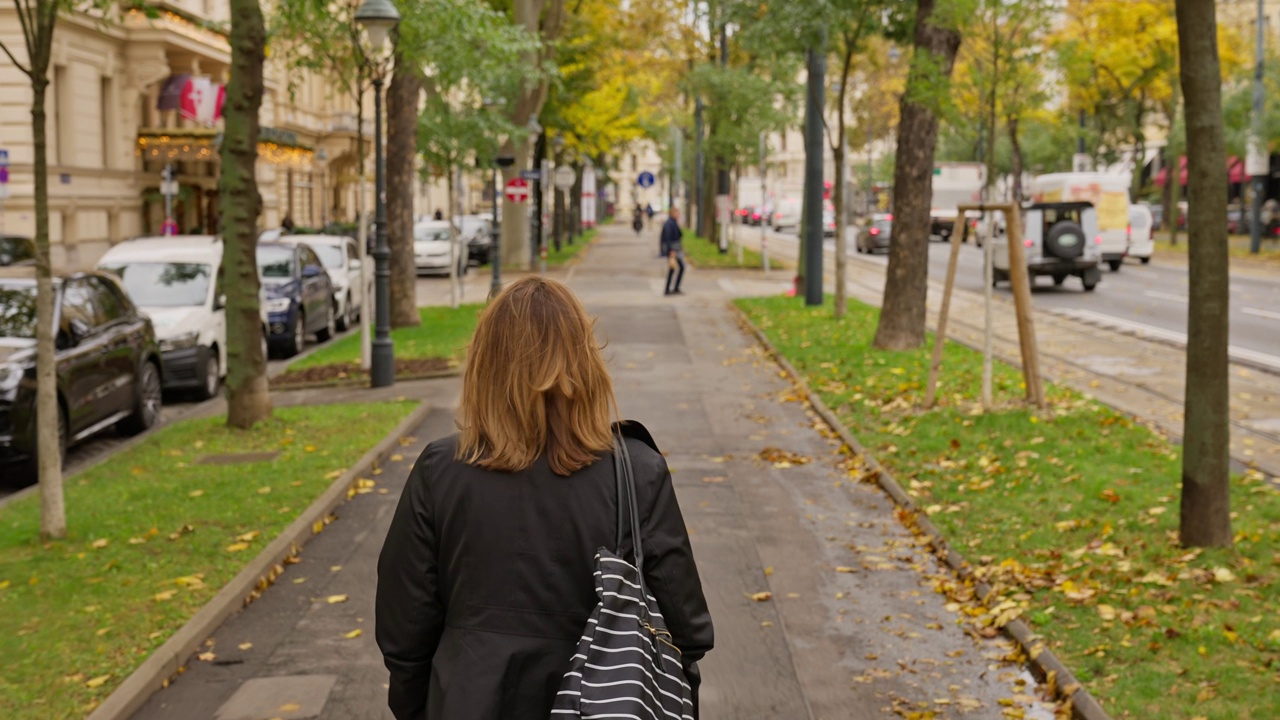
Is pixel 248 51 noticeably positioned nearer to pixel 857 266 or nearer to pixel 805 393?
pixel 805 393

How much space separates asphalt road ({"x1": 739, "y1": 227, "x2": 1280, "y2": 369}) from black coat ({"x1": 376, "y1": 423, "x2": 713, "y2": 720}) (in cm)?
1566

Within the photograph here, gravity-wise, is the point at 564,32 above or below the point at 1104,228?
above

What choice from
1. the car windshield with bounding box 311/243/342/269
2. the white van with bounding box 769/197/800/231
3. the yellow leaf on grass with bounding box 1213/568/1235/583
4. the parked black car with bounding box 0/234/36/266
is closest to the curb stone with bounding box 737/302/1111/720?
the yellow leaf on grass with bounding box 1213/568/1235/583

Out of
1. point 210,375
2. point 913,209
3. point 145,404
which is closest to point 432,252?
point 210,375

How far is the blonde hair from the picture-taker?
2947mm

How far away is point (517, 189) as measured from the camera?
110 feet

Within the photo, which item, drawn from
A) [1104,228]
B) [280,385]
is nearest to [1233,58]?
[1104,228]

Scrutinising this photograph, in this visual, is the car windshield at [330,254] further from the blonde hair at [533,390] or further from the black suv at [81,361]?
the blonde hair at [533,390]

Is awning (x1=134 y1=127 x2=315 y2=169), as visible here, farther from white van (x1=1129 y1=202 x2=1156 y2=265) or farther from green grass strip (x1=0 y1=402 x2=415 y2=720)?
green grass strip (x1=0 y1=402 x2=415 y2=720)

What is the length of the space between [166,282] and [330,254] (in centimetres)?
829

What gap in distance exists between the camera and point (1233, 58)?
56.8 metres

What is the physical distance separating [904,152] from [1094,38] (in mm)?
40937

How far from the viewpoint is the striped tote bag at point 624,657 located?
2742 millimetres

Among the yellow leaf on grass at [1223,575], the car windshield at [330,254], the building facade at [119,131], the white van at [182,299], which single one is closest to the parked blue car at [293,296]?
the car windshield at [330,254]
